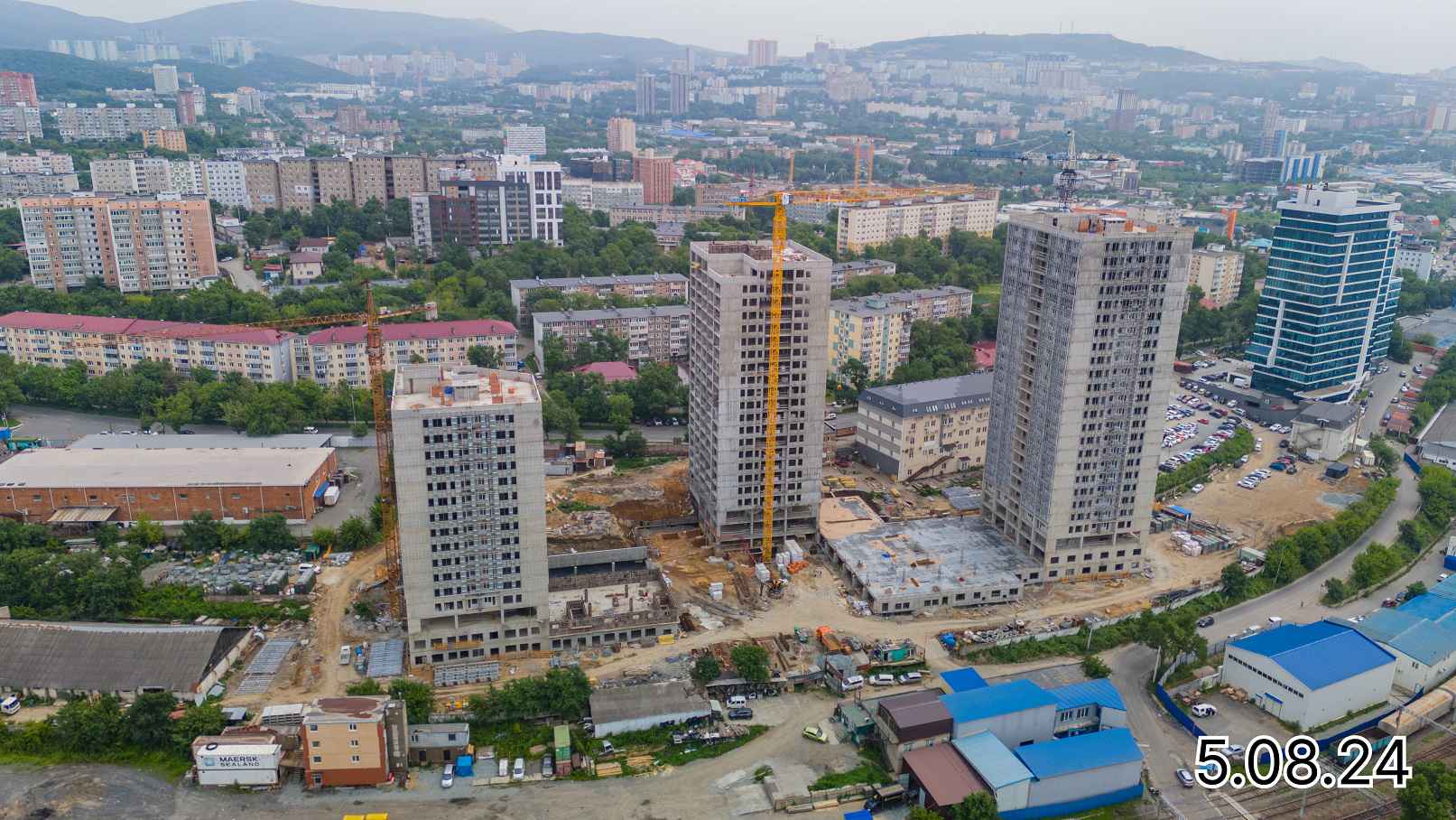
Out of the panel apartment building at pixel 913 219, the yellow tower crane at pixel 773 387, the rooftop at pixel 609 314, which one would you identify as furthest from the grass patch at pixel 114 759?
the panel apartment building at pixel 913 219

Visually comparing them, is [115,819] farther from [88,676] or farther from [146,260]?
[146,260]

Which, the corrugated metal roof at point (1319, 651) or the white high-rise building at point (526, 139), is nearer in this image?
the corrugated metal roof at point (1319, 651)

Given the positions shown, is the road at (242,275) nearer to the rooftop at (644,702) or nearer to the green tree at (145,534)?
the green tree at (145,534)

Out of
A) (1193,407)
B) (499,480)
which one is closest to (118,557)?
(499,480)

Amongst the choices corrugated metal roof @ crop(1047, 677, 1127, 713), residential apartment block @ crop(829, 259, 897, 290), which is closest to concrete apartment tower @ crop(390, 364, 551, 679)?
corrugated metal roof @ crop(1047, 677, 1127, 713)

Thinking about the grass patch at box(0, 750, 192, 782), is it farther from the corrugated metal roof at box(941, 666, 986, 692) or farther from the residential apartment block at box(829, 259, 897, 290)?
the residential apartment block at box(829, 259, 897, 290)
